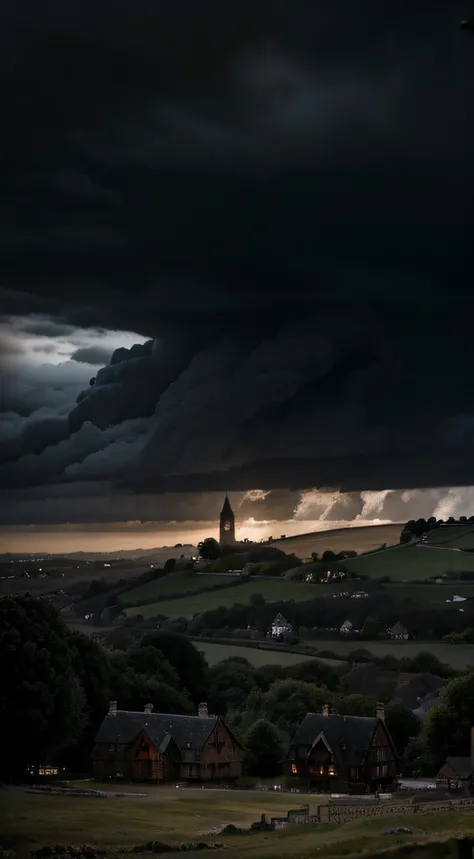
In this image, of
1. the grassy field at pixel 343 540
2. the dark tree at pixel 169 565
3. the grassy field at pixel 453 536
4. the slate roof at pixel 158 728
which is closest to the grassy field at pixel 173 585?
the dark tree at pixel 169 565

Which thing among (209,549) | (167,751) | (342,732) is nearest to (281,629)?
(209,549)

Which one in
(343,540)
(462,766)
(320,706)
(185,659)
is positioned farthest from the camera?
(343,540)

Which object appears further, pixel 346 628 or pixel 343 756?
pixel 346 628

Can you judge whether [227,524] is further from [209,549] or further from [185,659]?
[185,659]

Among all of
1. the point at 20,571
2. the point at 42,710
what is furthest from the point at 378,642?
the point at 42,710

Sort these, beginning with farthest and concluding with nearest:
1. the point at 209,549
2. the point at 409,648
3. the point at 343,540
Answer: the point at 209,549 < the point at 343,540 < the point at 409,648

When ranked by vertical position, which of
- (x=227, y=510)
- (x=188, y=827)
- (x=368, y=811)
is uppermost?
(x=227, y=510)
